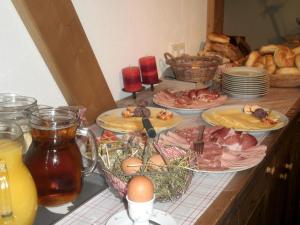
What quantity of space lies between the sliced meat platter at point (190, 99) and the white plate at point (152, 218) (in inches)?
25.5

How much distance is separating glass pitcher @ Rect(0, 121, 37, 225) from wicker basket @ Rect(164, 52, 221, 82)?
108 centimetres

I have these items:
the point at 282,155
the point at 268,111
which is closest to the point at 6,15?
the point at 268,111

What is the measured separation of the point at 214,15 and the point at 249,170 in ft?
5.01

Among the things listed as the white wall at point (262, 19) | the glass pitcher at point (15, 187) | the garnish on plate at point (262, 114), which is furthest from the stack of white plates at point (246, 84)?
the white wall at point (262, 19)

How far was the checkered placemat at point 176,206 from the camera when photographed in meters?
0.73

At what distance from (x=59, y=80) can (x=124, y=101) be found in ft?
1.27

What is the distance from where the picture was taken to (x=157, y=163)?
0.75 m

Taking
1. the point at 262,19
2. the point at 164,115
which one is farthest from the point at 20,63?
the point at 262,19

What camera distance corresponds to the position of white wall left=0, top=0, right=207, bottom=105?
100 centimetres

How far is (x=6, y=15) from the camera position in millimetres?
980

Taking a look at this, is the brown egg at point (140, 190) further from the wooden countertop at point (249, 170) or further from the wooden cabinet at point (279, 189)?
the wooden cabinet at point (279, 189)

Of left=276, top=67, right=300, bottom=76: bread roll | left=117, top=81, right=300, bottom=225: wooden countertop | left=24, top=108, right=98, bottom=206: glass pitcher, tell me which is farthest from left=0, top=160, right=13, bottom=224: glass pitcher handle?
left=276, top=67, right=300, bottom=76: bread roll

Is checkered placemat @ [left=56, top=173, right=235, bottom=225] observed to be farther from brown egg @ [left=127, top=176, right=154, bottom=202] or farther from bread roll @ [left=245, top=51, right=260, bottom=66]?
bread roll @ [left=245, top=51, right=260, bottom=66]

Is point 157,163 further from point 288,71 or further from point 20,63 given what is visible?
point 288,71
